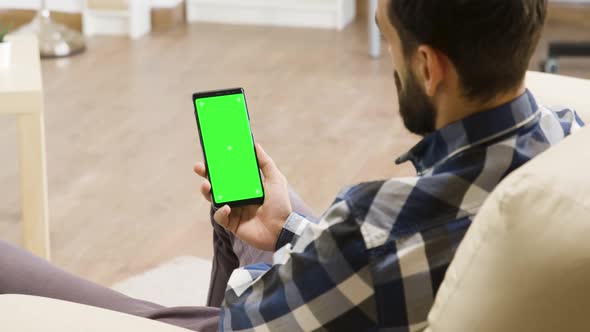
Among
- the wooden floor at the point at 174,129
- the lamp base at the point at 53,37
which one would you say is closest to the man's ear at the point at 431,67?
the wooden floor at the point at 174,129

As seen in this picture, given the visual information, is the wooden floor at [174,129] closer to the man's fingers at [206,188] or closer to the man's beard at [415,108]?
the man's fingers at [206,188]

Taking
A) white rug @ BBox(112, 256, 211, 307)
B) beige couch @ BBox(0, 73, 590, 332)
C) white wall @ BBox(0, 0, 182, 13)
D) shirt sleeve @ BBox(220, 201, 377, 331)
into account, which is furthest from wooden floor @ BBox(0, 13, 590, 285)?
beige couch @ BBox(0, 73, 590, 332)

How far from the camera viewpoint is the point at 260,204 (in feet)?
4.45

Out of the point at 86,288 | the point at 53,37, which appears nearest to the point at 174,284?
the point at 86,288

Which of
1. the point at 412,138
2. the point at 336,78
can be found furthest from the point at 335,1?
the point at 412,138

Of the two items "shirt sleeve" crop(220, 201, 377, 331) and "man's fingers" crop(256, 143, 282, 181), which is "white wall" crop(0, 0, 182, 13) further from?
"shirt sleeve" crop(220, 201, 377, 331)

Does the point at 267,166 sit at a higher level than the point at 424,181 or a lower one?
lower

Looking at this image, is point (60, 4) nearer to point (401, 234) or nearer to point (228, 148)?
point (228, 148)

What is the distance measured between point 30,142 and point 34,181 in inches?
4.0

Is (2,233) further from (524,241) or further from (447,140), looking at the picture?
(524,241)

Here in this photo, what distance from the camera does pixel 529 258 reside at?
0.82 meters

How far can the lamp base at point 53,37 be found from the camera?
4.31 metres

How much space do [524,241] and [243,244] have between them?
725 mm

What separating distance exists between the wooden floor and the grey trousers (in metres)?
0.98
